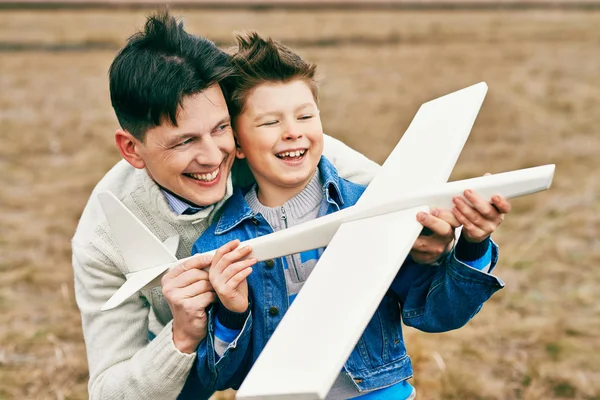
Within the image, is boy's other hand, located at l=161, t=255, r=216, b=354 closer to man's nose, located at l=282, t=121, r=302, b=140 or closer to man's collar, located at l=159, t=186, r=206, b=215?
man's collar, located at l=159, t=186, r=206, b=215

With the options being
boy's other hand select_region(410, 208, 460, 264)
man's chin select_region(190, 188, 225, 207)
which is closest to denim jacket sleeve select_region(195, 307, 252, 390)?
man's chin select_region(190, 188, 225, 207)

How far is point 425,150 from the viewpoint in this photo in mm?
3162

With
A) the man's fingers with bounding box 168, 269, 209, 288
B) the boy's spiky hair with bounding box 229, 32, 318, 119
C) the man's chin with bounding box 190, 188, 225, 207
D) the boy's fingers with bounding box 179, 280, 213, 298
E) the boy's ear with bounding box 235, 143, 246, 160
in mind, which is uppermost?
the boy's spiky hair with bounding box 229, 32, 318, 119

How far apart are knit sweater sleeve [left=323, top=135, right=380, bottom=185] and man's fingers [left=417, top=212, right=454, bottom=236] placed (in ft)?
2.89

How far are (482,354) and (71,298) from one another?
344 cm

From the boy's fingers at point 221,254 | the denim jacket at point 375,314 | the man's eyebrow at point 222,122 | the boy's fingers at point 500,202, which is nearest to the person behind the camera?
the boy's fingers at point 500,202

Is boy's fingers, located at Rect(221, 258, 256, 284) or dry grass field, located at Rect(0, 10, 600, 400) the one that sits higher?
boy's fingers, located at Rect(221, 258, 256, 284)

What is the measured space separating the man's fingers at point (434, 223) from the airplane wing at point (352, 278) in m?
0.03

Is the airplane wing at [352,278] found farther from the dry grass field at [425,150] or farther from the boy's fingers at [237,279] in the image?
the dry grass field at [425,150]

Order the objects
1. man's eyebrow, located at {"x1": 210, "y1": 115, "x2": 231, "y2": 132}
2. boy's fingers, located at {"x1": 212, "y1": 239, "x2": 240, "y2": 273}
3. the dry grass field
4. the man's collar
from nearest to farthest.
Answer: boy's fingers, located at {"x1": 212, "y1": 239, "x2": 240, "y2": 273}, man's eyebrow, located at {"x1": 210, "y1": 115, "x2": 231, "y2": 132}, the man's collar, the dry grass field

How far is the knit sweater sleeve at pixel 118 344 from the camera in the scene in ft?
10.5

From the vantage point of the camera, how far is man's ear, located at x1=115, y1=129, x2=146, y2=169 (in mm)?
3223

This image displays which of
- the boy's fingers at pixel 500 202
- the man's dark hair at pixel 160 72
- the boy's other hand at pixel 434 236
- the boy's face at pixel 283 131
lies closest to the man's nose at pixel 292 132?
the boy's face at pixel 283 131

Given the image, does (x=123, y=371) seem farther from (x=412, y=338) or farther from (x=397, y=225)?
(x=412, y=338)
